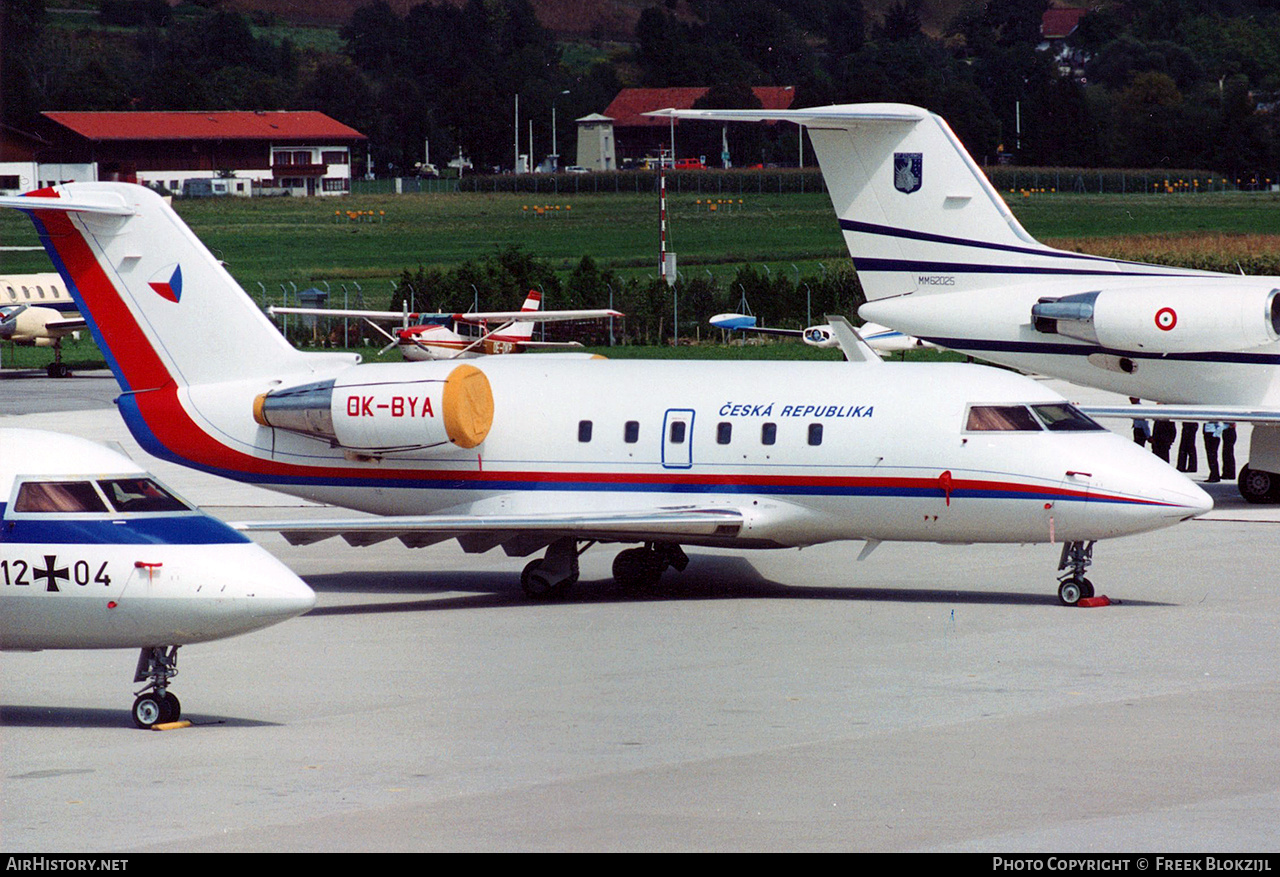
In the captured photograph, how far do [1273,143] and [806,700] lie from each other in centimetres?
10851

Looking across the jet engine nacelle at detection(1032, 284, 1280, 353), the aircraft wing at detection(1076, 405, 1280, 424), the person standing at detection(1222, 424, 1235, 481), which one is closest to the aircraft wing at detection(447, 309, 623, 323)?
the person standing at detection(1222, 424, 1235, 481)

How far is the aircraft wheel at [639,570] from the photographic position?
2395cm

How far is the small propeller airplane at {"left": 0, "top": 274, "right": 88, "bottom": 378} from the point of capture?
208 ft

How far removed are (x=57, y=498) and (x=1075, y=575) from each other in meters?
12.2

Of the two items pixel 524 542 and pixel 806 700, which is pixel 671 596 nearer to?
pixel 524 542

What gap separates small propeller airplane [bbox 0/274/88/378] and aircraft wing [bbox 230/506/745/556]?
40392mm

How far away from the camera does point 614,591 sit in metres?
24.0

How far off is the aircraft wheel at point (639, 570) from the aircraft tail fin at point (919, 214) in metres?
10.3

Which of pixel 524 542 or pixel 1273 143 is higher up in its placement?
pixel 1273 143

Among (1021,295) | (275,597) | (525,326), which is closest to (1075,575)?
(275,597)

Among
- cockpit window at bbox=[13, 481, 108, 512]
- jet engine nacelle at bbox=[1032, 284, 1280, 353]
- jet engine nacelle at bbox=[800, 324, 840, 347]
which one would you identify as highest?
jet engine nacelle at bbox=[1032, 284, 1280, 353]

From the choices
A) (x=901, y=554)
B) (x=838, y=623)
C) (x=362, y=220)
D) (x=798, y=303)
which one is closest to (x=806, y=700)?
(x=838, y=623)

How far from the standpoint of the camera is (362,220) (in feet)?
373

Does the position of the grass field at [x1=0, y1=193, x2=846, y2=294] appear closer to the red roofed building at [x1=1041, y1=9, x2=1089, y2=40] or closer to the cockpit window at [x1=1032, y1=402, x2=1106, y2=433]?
the red roofed building at [x1=1041, y1=9, x2=1089, y2=40]
